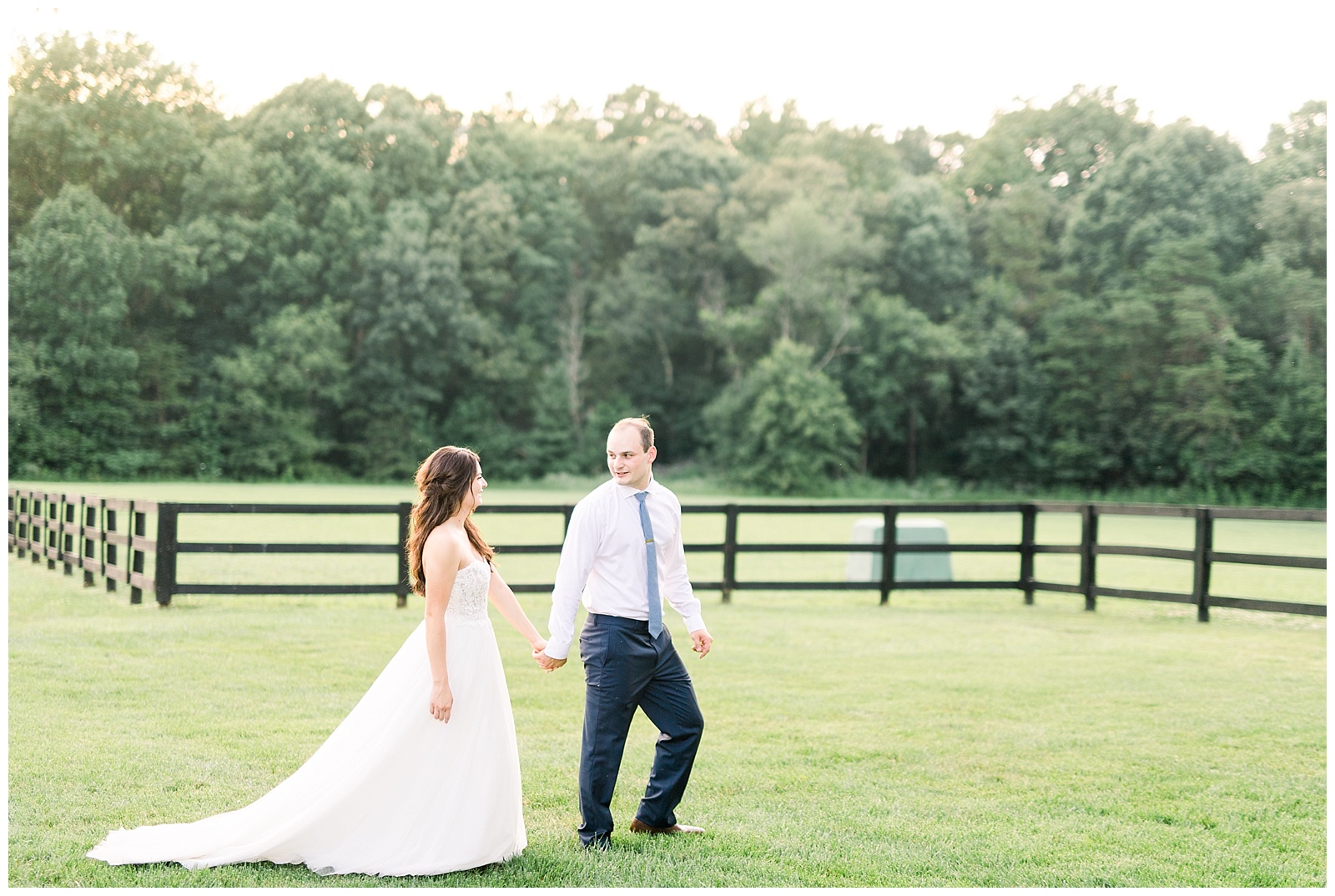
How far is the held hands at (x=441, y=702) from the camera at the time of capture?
4316mm

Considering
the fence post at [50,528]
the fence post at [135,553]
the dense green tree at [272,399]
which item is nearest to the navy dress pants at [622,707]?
the fence post at [135,553]

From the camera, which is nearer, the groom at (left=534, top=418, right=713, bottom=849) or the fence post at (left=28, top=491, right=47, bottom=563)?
the groom at (left=534, top=418, right=713, bottom=849)

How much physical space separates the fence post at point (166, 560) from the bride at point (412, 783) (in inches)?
293

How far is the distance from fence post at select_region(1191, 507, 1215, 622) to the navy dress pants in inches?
366

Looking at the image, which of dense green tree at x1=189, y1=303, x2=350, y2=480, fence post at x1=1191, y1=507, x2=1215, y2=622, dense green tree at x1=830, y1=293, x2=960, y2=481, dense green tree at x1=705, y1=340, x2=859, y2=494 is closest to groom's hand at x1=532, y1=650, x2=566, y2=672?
fence post at x1=1191, y1=507, x2=1215, y2=622

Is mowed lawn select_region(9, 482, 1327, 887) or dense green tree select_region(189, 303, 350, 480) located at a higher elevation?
dense green tree select_region(189, 303, 350, 480)

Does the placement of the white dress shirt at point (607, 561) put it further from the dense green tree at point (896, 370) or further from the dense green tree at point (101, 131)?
the dense green tree at point (896, 370)

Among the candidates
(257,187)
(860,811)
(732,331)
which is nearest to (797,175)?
(732,331)

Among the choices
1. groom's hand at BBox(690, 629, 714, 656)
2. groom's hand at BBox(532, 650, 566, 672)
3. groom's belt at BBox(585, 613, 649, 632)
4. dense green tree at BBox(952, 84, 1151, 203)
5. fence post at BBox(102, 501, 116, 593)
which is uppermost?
dense green tree at BBox(952, 84, 1151, 203)

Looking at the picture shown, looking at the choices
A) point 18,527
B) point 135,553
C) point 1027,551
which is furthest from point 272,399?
point 1027,551

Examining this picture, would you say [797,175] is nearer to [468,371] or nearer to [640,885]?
[468,371]

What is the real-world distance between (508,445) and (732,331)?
406 inches

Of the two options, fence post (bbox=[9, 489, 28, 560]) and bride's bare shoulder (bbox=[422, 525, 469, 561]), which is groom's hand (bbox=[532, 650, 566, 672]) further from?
fence post (bbox=[9, 489, 28, 560])

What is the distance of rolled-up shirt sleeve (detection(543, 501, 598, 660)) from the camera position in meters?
4.60
